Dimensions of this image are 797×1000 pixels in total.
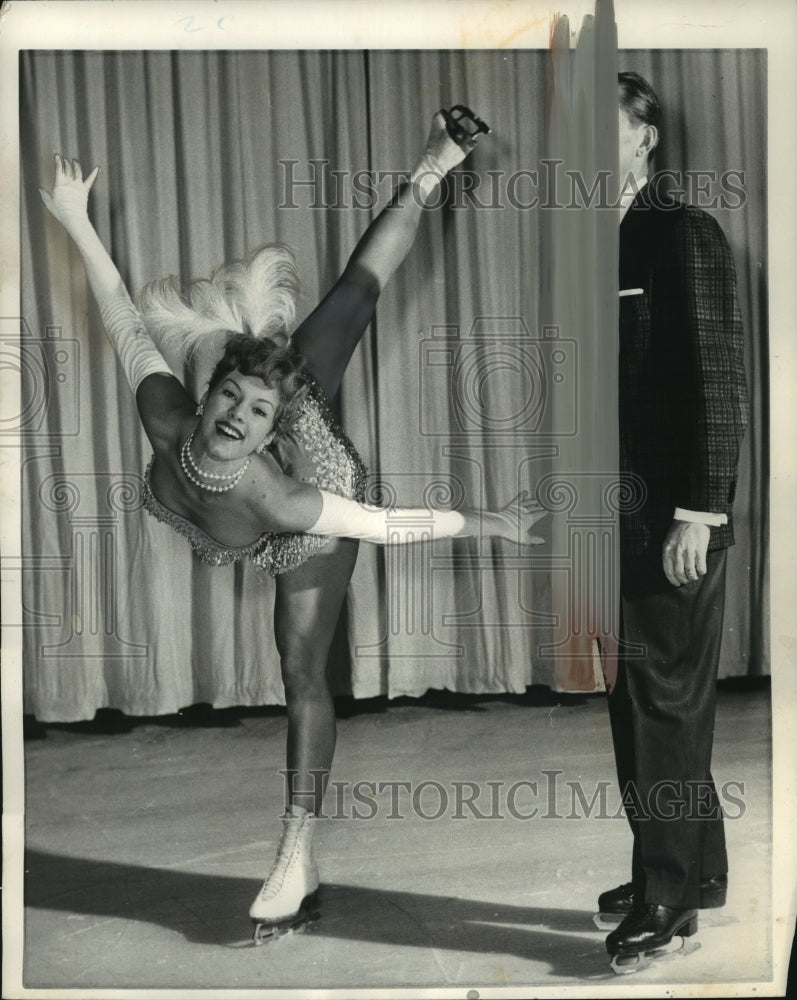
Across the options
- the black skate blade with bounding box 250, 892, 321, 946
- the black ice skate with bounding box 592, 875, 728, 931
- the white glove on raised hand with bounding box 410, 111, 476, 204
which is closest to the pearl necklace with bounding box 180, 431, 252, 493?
the white glove on raised hand with bounding box 410, 111, 476, 204

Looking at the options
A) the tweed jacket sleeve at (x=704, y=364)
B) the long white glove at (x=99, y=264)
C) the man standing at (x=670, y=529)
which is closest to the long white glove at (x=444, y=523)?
the man standing at (x=670, y=529)

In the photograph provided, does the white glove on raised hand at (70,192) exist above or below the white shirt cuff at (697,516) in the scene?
above

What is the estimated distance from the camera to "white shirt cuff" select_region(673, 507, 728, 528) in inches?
117

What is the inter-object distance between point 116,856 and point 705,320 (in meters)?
2.03

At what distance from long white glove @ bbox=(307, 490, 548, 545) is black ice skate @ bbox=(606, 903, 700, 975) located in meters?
1.00

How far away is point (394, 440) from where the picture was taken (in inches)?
119

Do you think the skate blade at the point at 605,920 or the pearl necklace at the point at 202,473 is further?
the skate blade at the point at 605,920

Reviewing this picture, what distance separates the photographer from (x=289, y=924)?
3035 millimetres

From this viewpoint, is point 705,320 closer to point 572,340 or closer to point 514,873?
point 572,340

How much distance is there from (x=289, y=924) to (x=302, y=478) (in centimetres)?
115

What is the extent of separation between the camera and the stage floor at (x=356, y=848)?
3.04 m

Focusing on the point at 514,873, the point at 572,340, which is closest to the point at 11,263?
the point at 572,340

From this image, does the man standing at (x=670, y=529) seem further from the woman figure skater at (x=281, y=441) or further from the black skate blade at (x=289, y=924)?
the black skate blade at (x=289, y=924)

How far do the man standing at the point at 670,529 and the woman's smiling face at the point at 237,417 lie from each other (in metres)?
0.90
